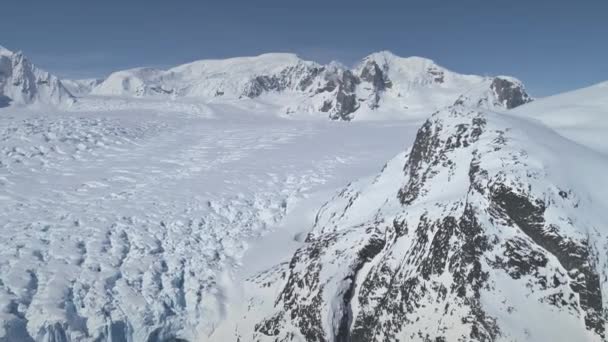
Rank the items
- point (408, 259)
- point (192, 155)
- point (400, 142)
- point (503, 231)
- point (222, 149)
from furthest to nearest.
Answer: point (400, 142), point (222, 149), point (192, 155), point (408, 259), point (503, 231)

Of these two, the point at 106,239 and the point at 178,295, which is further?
the point at 106,239

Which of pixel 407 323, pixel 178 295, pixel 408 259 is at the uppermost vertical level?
pixel 408 259

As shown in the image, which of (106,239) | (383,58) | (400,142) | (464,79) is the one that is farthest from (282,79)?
(106,239)

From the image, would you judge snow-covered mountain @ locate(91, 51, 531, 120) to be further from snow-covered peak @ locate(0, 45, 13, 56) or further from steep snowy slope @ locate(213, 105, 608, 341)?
steep snowy slope @ locate(213, 105, 608, 341)

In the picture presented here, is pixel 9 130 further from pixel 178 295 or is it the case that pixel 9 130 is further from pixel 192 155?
pixel 178 295

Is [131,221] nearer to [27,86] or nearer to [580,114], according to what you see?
[580,114]

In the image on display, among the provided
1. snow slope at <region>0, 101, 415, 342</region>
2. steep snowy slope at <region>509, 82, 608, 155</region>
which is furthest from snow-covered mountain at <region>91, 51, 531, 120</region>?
steep snowy slope at <region>509, 82, 608, 155</region>

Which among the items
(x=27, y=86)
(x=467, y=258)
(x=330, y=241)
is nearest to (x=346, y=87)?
(x=27, y=86)

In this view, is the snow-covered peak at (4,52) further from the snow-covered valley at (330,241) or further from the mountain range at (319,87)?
the snow-covered valley at (330,241)
